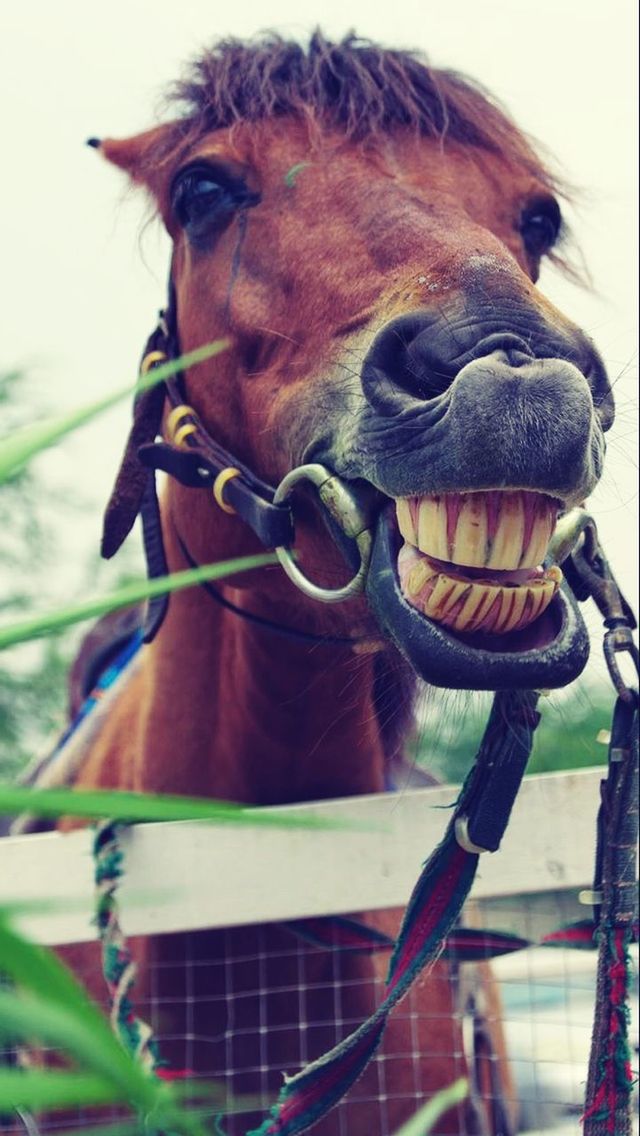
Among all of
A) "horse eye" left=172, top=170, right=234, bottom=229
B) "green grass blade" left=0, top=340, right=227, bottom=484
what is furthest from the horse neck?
"green grass blade" left=0, top=340, right=227, bottom=484

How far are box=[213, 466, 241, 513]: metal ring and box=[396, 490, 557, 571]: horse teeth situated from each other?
0.58 metres

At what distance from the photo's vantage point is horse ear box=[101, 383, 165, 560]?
2.47m

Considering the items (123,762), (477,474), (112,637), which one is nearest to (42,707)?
(112,637)

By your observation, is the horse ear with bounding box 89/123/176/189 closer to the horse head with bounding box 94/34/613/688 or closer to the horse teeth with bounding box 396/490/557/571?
the horse head with bounding box 94/34/613/688

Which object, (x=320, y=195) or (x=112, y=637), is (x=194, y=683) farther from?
(x=112, y=637)

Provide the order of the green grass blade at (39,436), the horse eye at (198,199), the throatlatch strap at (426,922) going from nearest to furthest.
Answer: the green grass blade at (39,436) → the throatlatch strap at (426,922) → the horse eye at (198,199)

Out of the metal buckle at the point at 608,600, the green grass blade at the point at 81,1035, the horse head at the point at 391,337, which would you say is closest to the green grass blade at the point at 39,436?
the green grass blade at the point at 81,1035

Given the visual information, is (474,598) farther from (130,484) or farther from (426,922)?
(130,484)

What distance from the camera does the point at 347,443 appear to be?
1.77 metres

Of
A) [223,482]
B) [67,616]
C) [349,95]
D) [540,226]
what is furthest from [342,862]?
[67,616]

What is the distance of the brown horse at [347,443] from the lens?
5.19ft

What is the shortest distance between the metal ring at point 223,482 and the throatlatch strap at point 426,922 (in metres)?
0.60

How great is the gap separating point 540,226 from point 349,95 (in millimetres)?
413

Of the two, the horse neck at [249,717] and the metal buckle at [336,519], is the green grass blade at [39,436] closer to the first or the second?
the metal buckle at [336,519]
